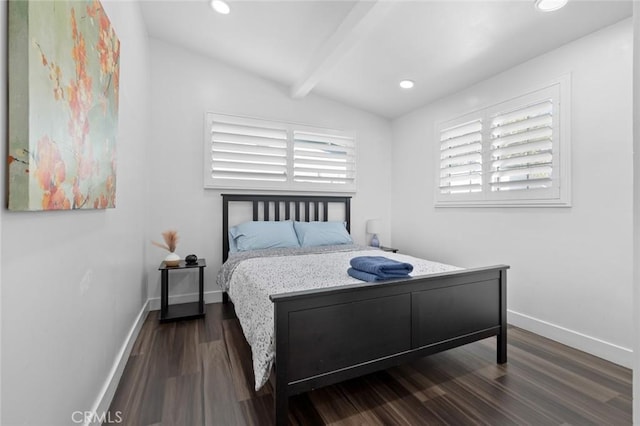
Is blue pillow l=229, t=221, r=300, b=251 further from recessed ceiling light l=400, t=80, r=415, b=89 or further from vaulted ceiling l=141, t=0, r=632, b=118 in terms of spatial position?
recessed ceiling light l=400, t=80, r=415, b=89

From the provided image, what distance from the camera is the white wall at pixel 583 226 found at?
208 cm

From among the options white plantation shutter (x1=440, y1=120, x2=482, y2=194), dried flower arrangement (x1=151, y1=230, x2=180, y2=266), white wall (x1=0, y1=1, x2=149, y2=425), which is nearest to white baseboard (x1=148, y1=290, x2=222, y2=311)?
dried flower arrangement (x1=151, y1=230, x2=180, y2=266)

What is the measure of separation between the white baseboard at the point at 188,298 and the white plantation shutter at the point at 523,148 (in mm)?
3199

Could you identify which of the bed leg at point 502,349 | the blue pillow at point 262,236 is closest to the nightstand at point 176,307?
the blue pillow at point 262,236

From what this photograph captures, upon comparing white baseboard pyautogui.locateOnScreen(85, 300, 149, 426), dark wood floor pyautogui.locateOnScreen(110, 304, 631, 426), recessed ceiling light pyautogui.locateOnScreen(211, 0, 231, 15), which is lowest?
dark wood floor pyautogui.locateOnScreen(110, 304, 631, 426)

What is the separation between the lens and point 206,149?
3383 mm

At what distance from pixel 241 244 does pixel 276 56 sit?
2033 millimetres

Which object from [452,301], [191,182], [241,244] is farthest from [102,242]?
[452,301]

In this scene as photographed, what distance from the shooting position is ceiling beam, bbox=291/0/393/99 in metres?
2.08

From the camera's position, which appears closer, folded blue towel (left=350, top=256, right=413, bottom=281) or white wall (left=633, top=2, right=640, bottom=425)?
white wall (left=633, top=2, right=640, bottom=425)

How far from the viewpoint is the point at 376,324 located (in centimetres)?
171

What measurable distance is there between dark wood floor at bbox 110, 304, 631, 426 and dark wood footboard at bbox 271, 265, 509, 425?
0.19 metres

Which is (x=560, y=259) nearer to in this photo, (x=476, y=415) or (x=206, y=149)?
(x=476, y=415)

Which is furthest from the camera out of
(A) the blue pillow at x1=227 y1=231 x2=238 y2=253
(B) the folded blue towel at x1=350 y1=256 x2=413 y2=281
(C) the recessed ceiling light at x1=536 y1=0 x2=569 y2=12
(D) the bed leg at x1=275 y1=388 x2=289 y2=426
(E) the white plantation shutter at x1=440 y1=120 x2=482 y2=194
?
(A) the blue pillow at x1=227 y1=231 x2=238 y2=253
